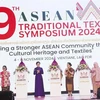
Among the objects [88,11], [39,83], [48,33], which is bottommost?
[39,83]

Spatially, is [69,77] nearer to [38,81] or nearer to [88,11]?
[38,81]

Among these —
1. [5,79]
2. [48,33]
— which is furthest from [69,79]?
[5,79]

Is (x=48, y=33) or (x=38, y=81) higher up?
(x=48, y=33)

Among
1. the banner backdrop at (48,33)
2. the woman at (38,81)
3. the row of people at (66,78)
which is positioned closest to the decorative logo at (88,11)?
the banner backdrop at (48,33)

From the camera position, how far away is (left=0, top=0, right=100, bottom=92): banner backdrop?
3.58m

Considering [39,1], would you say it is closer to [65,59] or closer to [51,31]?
[51,31]

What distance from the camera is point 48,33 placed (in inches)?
142

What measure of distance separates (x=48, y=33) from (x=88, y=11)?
53 centimetres

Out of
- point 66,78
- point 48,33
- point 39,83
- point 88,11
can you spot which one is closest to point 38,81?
point 39,83

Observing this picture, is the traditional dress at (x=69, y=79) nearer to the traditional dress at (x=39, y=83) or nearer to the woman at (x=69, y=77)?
the woman at (x=69, y=77)

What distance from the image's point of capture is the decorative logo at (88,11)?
11.8 ft

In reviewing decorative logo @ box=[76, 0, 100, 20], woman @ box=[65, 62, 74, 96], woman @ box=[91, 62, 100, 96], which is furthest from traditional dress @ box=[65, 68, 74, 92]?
decorative logo @ box=[76, 0, 100, 20]

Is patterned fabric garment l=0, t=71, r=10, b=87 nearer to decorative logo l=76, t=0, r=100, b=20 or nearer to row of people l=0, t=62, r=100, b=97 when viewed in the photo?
row of people l=0, t=62, r=100, b=97

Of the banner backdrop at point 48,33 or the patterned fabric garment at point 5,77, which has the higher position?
the banner backdrop at point 48,33
